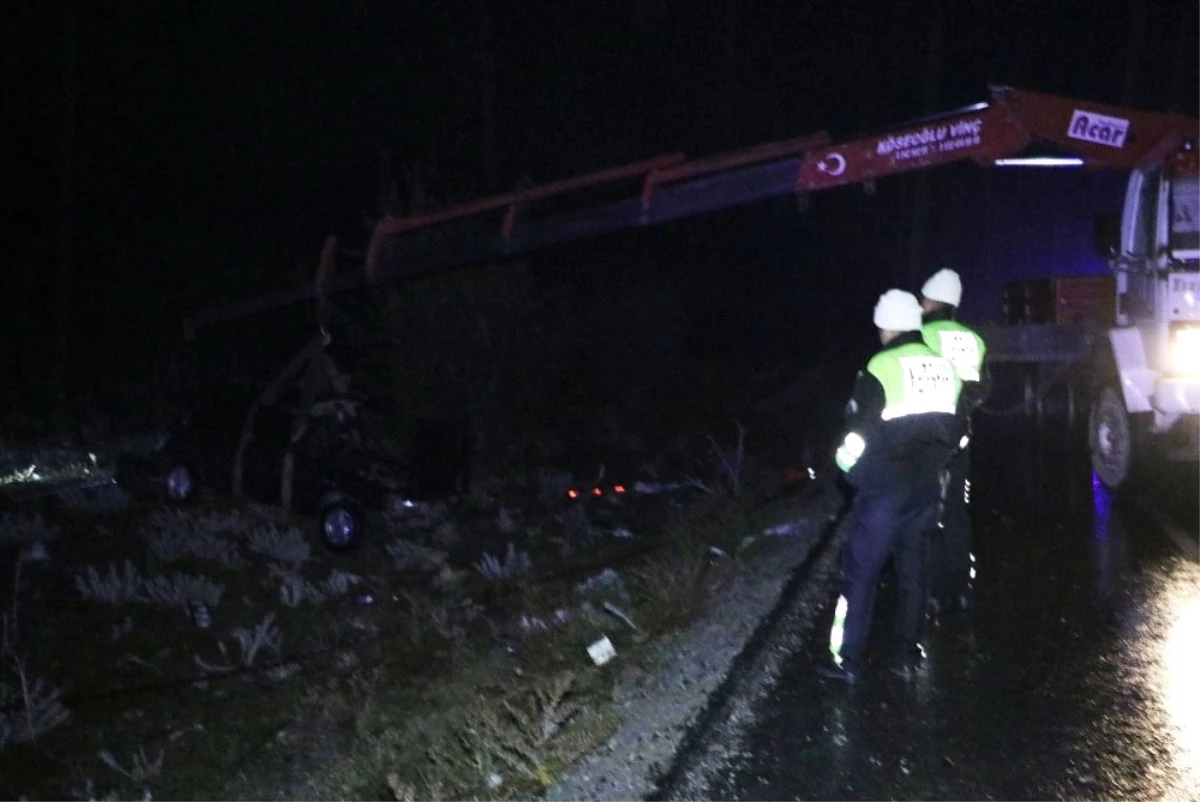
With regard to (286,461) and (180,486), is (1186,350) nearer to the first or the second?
(286,461)

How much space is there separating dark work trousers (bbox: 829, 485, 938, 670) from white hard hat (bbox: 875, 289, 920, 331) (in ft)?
2.63

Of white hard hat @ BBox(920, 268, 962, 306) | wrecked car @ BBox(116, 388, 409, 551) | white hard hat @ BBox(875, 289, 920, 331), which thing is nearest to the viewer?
white hard hat @ BBox(875, 289, 920, 331)

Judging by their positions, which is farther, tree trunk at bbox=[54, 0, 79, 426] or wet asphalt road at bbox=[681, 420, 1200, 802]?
tree trunk at bbox=[54, 0, 79, 426]

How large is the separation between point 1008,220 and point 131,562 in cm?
2867

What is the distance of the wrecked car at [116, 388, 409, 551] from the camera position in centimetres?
1134

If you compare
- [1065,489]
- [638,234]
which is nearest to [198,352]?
[638,234]

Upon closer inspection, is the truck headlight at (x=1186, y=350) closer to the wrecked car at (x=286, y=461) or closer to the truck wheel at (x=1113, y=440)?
the truck wheel at (x=1113, y=440)

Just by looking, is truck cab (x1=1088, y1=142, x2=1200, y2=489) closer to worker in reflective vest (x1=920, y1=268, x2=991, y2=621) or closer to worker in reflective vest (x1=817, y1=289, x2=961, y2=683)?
worker in reflective vest (x1=920, y1=268, x2=991, y2=621)

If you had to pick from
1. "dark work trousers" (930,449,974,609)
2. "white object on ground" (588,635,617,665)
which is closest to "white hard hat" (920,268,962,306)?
"dark work trousers" (930,449,974,609)

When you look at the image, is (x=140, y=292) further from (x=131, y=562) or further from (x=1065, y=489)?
(x=1065, y=489)

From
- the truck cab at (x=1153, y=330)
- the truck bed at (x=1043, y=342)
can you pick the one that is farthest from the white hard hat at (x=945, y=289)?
the truck bed at (x=1043, y=342)

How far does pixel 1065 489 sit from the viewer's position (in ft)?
39.2

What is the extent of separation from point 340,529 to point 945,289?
6.04 meters

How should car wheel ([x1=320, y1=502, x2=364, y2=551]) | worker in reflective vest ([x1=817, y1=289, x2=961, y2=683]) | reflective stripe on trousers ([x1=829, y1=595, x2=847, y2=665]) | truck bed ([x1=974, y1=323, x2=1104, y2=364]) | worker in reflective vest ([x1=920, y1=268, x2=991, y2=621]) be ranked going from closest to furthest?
1. worker in reflective vest ([x1=817, y1=289, x2=961, y2=683])
2. reflective stripe on trousers ([x1=829, y1=595, x2=847, y2=665])
3. worker in reflective vest ([x1=920, y1=268, x2=991, y2=621])
4. car wheel ([x1=320, y1=502, x2=364, y2=551])
5. truck bed ([x1=974, y1=323, x2=1104, y2=364])
